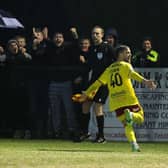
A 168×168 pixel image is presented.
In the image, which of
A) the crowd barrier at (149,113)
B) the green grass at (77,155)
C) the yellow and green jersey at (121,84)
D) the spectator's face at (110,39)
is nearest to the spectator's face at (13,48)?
the crowd barrier at (149,113)

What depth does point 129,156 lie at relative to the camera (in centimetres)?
1234

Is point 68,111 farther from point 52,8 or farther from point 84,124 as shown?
point 52,8

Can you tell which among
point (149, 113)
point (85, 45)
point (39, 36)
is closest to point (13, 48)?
point (39, 36)

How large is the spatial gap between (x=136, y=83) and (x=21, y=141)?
108 inches

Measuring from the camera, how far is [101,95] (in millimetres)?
15695

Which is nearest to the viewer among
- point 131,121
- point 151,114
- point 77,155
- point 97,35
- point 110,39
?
point 77,155

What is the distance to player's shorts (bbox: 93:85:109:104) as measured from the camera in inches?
616

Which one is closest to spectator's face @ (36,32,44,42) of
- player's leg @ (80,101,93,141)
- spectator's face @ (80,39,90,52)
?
spectator's face @ (80,39,90,52)

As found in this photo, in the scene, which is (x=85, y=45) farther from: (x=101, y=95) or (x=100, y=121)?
(x=100, y=121)

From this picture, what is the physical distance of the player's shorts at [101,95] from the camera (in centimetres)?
1564

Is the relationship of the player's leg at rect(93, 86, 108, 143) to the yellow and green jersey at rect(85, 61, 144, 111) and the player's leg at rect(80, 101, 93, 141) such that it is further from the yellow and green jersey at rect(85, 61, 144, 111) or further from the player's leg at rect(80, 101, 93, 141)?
the yellow and green jersey at rect(85, 61, 144, 111)

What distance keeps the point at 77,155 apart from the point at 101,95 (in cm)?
336

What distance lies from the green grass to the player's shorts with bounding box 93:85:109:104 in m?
0.86

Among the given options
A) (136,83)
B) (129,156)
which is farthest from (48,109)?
(129,156)
